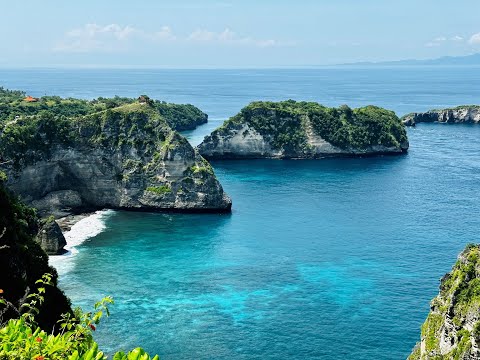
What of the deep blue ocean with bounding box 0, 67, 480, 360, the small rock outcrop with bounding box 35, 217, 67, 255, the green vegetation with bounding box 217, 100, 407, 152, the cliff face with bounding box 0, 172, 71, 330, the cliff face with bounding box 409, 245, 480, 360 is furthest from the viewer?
the green vegetation with bounding box 217, 100, 407, 152

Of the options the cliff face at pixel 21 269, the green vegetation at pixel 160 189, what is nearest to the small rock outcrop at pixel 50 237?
the green vegetation at pixel 160 189

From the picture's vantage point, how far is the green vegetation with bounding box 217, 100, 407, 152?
175250 millimetres

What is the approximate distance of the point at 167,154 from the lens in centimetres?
11438

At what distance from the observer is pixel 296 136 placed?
176 meters

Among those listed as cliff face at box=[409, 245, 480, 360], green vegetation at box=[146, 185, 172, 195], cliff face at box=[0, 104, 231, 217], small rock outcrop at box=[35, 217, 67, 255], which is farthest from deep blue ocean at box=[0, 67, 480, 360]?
cliff face at box=[409, 245, 480, 360]

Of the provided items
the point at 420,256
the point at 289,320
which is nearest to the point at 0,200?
the point at 289,320

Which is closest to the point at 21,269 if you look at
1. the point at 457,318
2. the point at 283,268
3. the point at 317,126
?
the point at 457,318

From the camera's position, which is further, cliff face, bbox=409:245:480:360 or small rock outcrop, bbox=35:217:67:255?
small rock outcrop, bbox=35:217:67:255

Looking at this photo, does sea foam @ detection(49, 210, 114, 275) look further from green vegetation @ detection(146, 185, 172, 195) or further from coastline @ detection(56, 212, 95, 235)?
green vegetation @ detection(146, 185, 172, 195)

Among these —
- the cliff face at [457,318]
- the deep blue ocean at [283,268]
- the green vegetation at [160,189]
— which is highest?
the cliff face at [457,318]

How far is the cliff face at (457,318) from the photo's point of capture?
125 ft

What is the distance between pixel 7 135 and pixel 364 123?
112 metres

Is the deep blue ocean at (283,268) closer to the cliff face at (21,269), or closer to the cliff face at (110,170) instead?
the cliff face at (110,170)

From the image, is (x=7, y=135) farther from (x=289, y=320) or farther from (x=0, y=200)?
(x=289, y=320)
